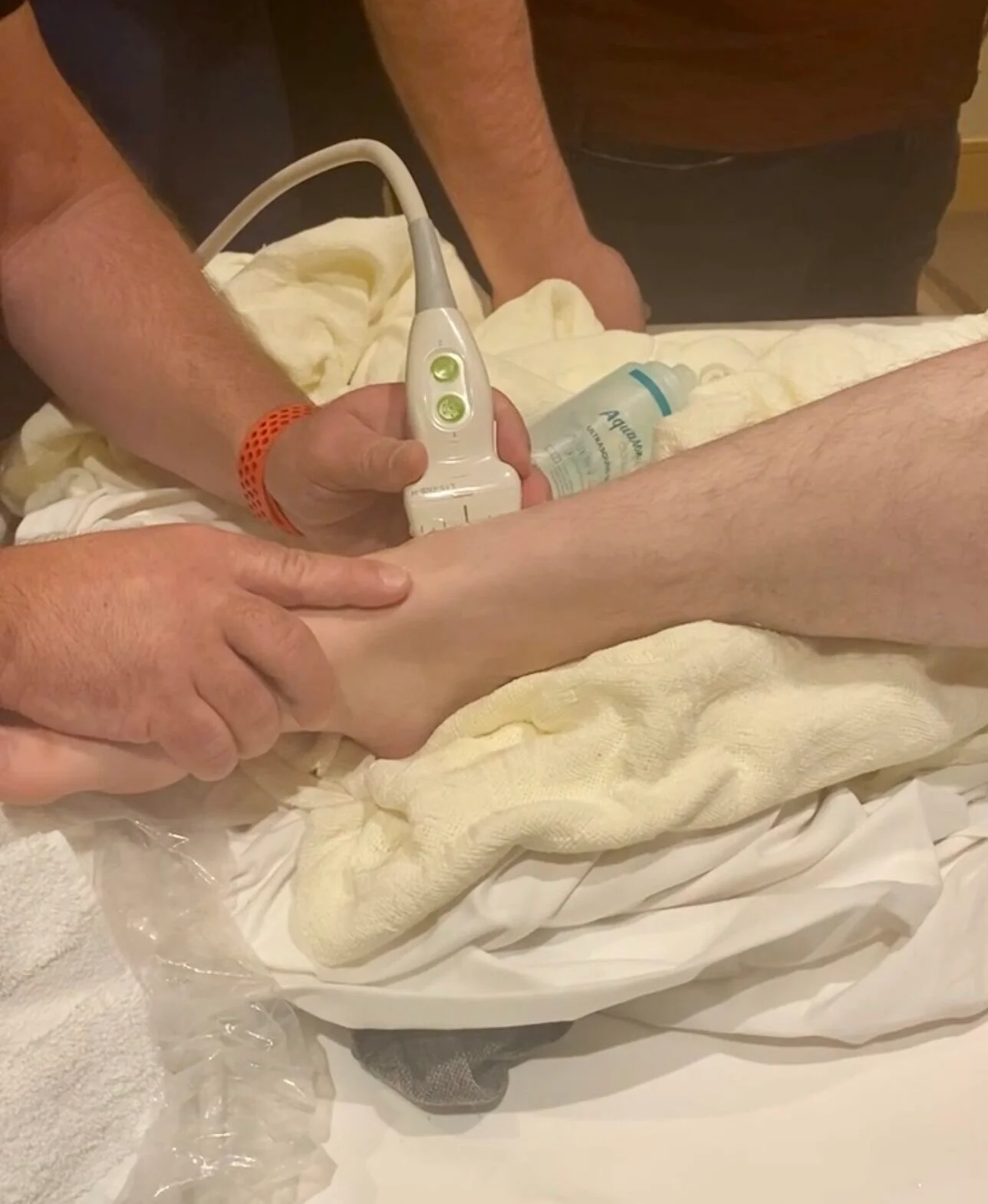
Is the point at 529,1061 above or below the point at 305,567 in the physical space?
below

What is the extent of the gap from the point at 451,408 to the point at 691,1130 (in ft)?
1.39

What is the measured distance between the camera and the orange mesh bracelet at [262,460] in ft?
2.58

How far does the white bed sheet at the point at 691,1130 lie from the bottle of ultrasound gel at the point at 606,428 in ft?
1.15

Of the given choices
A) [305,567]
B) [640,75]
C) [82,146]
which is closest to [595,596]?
[305,567]

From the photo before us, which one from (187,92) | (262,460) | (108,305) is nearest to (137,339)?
(108,305)

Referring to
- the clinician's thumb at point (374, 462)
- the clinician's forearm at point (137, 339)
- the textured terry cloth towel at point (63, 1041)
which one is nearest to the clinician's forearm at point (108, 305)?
the clinician's forearm at point (137, 339)

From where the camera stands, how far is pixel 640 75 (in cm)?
113

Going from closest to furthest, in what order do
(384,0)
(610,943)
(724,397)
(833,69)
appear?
(610,943)
(724,397)
(384,0)
(833,69)

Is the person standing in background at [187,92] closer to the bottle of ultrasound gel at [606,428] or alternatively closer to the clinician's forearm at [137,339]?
the clinician's forearm at [137,339]

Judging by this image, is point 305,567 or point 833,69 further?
point 833,69

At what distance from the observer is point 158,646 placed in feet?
2.10

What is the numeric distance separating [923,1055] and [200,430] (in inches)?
23.6

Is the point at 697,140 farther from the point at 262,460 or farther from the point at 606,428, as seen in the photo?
the point at 262,460

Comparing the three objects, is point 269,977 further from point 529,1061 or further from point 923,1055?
point 923,1055
